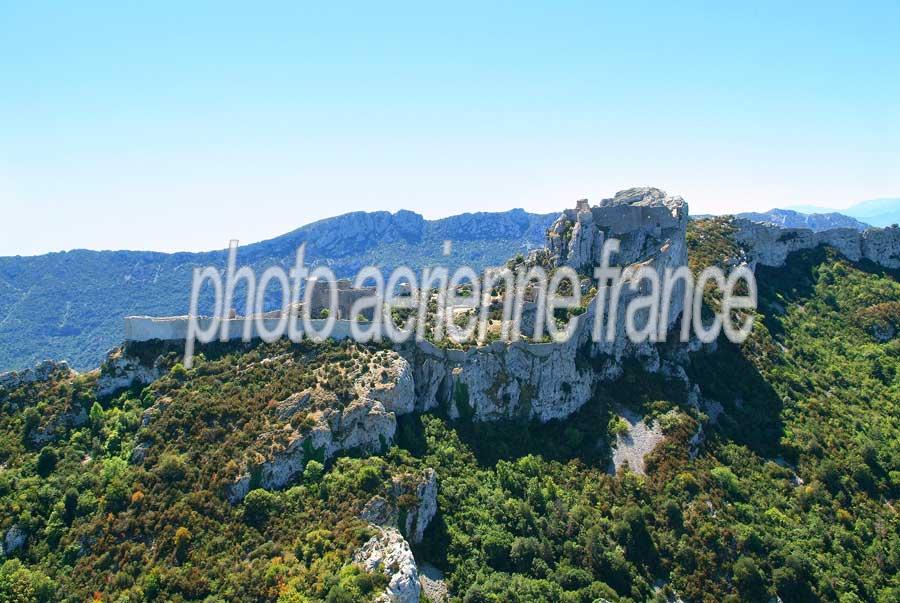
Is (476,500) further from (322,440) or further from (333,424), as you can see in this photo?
(322,440)

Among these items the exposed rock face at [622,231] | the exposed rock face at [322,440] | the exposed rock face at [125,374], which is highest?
the exposed rock face at [622,231]

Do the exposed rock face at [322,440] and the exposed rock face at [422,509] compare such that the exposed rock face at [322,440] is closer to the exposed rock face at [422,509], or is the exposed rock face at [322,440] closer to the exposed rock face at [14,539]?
the exposed rock face at [422,509]

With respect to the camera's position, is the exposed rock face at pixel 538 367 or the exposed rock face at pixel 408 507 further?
the exposed rock face at pixel 538 367

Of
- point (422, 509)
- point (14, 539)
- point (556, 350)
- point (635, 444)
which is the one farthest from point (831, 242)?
point (14, 539)

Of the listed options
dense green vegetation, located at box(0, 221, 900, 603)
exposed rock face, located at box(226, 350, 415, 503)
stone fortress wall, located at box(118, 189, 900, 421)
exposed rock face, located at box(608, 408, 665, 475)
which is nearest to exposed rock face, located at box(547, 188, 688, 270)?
stone fortress wall, located at box(118, 189, 900, 421)

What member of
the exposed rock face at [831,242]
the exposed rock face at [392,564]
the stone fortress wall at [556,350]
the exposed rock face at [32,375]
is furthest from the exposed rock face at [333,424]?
the exposed rock face at [831,242]

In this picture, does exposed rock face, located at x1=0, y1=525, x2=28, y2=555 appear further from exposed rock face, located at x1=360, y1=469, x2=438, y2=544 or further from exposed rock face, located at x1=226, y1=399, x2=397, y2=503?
exposed rock face, located at x1=360, y1=469, x2=438, y2=544
